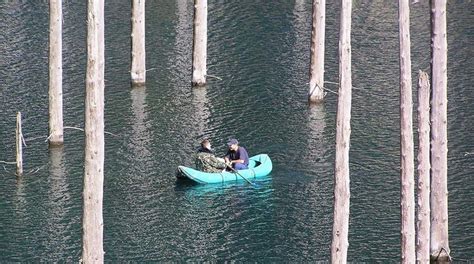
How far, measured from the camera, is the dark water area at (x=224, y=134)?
35.1 m

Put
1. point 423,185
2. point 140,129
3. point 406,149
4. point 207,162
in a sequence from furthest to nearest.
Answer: point 140,129
point 207,162
point 423,185
point 406,149

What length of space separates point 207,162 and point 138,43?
27.7ft

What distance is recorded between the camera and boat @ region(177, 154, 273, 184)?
39.2 m

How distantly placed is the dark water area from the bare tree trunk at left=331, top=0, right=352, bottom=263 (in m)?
6.04

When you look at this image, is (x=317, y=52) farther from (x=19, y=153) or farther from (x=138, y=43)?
(x=19, y=153)

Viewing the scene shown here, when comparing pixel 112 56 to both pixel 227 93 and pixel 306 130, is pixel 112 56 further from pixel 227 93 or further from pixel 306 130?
pixel 306 130

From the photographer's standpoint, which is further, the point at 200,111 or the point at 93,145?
the point at 200,111

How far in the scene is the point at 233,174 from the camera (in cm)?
3994

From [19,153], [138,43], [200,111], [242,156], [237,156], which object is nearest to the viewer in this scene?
[19,153]

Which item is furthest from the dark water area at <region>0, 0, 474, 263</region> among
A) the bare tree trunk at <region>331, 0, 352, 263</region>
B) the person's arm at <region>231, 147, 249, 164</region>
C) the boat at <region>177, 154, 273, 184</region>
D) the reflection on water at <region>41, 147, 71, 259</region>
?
the bare tree trunk at <region>331, 0, 352, 263</region>

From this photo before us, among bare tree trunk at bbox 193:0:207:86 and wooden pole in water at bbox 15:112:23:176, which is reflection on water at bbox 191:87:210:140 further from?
wooden pole in water at bbox 15:112:23:176

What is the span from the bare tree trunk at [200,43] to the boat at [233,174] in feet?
24.9

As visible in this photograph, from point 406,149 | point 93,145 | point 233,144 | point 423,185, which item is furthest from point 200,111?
point 93,145

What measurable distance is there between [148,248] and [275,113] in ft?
39.8
